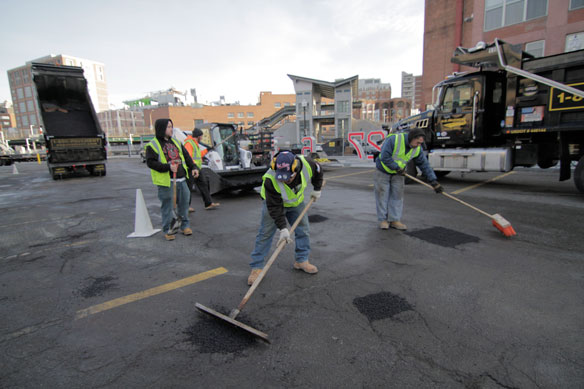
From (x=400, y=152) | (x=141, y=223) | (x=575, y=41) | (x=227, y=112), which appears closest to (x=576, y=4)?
(x=575, y=41)

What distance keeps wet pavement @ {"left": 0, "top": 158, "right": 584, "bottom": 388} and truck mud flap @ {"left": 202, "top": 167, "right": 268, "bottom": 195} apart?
240cm

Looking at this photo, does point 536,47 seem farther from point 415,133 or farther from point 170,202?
point 170,202

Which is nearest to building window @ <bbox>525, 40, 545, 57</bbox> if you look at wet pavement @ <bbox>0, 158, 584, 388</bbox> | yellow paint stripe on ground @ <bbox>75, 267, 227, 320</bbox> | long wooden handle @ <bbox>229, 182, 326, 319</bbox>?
wet pavement @ <bbox>0, 158, 584, 388</bbox>

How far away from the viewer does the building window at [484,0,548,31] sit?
16141 millimetres

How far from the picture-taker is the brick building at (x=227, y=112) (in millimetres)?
63656

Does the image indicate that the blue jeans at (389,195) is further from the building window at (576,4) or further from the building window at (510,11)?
the building window at (510,11)

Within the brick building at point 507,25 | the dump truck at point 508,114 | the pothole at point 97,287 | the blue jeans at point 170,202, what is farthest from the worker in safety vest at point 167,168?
the brick building at point 507,25

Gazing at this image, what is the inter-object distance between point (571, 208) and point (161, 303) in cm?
744

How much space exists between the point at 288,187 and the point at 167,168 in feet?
7.73

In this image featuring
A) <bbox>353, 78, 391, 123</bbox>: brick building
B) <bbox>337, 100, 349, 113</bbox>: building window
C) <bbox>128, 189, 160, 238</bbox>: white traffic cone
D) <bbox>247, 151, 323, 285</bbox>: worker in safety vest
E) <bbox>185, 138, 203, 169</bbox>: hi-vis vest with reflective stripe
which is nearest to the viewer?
<bbox>247, 151, 323, 285</bbox>: worker in safety vest

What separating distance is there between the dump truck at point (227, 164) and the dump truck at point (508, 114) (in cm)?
541

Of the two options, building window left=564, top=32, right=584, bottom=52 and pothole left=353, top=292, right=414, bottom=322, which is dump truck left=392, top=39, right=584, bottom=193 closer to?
pothole left=353, top=292, right=414, bottom=322

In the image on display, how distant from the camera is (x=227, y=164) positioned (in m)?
9.88

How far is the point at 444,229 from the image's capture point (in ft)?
16.3
